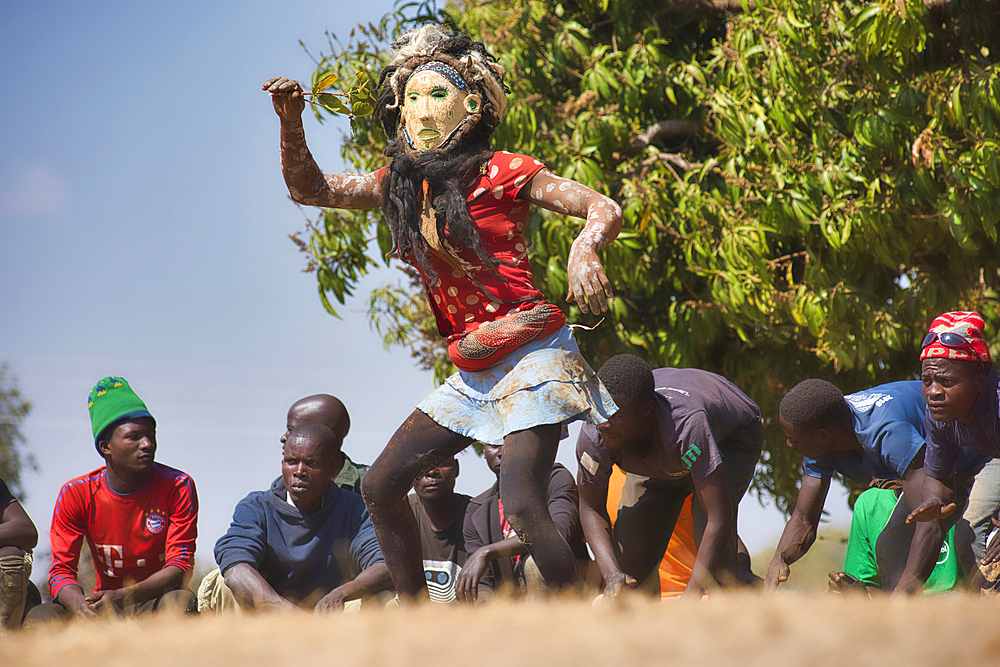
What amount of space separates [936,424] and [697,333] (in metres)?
3.89

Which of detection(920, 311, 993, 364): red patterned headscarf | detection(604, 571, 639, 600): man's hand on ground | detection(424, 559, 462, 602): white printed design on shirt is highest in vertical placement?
detection(920, 311, 993, 364): red patterned headscarf

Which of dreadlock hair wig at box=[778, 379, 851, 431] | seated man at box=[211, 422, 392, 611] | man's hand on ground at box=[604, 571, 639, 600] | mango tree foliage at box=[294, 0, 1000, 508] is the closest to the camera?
man's hand on ground at box=[604, 571, 639, 600]

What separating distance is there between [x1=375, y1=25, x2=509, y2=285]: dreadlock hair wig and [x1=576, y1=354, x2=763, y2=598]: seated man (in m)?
1.30

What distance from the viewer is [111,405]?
523 centimetres

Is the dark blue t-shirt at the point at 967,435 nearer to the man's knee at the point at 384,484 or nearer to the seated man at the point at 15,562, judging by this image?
the man's knee at the point at 384,484

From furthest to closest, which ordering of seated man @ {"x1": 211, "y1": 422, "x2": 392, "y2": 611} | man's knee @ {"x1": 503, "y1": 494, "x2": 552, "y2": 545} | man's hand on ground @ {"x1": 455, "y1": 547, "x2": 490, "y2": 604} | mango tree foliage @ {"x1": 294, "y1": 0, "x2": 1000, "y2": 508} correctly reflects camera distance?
mango tree foliage @ {"x1": 294, "y1": 0, "x2": 1000, "y2": 508} → seated man @ {"x1": 211, "y1": 422, "x2": 392, "y2": 611} → man's hand on ground @ {"x1": 455, "y1": 547, "x2": 490, "y2": 604} → man's knee @ {"x1": 503, "y1": 494, "x2": 552, "y2": 545}

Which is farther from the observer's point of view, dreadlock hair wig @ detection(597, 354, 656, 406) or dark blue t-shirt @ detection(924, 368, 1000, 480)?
dreadlock hair wig @ detection(597, 354, 656, 406)

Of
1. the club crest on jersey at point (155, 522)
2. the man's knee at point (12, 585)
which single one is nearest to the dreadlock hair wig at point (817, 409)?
the club crest on jersey at point (155, 522)

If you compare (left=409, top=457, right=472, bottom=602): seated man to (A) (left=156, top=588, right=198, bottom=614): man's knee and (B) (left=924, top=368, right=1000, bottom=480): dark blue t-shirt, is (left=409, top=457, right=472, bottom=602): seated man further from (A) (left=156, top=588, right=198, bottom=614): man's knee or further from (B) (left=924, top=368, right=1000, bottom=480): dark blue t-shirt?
(B) (left=924, top=368, right=1000, bottom=480): dark blue t-shirt

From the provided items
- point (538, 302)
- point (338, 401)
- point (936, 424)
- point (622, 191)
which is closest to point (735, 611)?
point (538, 302)

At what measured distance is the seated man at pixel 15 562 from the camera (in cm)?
462

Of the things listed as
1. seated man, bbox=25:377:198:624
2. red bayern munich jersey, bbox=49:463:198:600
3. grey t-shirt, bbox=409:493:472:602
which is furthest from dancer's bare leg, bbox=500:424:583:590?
red bayern munich jersey, bbox=49:463:198:600

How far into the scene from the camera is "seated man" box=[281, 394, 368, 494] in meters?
5.80

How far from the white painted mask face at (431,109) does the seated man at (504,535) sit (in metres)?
1.88
